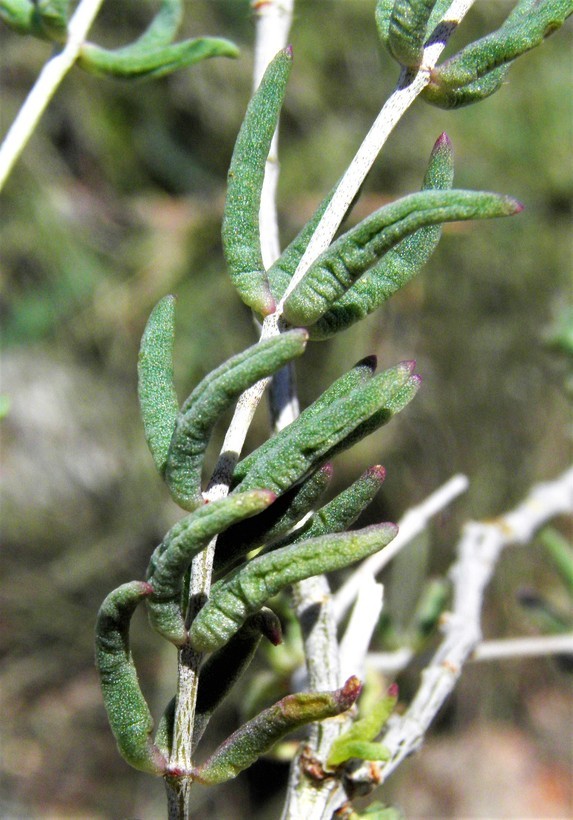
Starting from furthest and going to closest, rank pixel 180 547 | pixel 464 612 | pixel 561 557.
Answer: pixel 561 557 < pixel 464 612 < pixel 180 547

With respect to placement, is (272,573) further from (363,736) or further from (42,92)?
(42,92)

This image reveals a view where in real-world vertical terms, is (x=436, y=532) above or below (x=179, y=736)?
below

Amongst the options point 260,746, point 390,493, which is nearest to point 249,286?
point 260,746

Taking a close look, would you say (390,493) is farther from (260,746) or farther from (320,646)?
(260,746)

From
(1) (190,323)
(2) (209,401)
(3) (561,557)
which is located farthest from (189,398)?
(1) (190,323)

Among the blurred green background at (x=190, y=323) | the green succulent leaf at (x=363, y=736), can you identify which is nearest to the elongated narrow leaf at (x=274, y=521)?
the green succulent leaf at (x=363, y=736)

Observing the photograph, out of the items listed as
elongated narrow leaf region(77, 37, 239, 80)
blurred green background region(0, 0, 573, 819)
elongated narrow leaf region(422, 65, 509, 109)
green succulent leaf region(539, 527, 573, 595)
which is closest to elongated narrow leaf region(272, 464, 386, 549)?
elongated narrow leaf region(422, 65, 509, 109)

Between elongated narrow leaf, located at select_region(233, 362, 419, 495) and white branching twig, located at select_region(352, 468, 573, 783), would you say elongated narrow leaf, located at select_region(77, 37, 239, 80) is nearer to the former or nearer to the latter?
elongated narrow leaf, located at select_region(233, 362, 419, 495)
